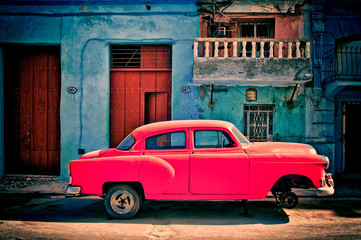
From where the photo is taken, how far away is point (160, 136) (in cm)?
475

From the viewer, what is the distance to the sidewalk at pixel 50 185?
6.57m

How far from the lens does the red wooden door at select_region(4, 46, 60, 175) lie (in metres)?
8.59

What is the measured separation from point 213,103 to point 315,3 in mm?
4665

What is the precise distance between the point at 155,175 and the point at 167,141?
0.65 m

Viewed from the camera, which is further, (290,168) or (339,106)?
(339,106)

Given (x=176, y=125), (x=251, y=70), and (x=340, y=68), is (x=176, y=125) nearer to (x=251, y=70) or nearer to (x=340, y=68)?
(x=251, y=70)

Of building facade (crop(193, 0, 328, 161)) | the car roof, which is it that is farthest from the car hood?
building facade (crop(193, 0, 328, 161))

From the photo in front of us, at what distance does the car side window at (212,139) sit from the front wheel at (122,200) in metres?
1.44

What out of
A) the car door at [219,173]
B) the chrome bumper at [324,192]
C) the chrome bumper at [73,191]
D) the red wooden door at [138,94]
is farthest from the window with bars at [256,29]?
the chrome bumper at [73,191]

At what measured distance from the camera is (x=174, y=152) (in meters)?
4.62

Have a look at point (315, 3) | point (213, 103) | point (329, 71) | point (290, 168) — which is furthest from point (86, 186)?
point (315, 3)

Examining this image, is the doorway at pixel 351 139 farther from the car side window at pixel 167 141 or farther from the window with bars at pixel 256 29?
the car side window at pixel 167 141

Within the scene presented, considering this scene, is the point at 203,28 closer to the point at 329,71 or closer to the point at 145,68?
the point at 145,68

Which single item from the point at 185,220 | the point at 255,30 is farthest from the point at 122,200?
the point at 255,30
